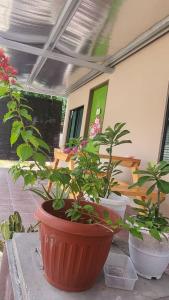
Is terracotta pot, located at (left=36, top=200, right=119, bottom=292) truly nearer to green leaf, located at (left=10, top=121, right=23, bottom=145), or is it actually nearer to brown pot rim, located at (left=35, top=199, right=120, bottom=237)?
brown pot rim, located at (left=35, top=199, right=120, bottom=237)

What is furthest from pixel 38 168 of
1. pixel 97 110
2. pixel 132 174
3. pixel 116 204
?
pixel 97 110

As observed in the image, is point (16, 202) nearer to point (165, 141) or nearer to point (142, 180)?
point (165, 141)

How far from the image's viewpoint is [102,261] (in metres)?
0.82

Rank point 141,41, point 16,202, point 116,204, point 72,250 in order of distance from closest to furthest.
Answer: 1. point 72,250
2. point 116,204
3. point 141,41
4. point 16,202

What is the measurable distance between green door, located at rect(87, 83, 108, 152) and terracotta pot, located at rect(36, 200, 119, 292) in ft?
14.0

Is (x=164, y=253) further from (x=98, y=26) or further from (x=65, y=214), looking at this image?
(x=98, y=26)

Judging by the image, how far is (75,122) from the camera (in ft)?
25.2

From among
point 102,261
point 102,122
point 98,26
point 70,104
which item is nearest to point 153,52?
point 98,26

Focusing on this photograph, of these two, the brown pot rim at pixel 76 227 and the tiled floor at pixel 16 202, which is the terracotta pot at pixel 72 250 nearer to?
the brown pot rim at pixel 76 227

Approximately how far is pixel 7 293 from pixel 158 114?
8.87 feet

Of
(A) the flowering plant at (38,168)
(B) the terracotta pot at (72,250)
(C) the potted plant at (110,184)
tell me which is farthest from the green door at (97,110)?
(B) the terracotta pot at (72,250)

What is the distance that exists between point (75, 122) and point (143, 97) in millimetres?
4135

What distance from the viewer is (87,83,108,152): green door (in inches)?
211

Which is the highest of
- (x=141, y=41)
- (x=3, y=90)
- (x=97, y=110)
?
(x=141, y=41)
